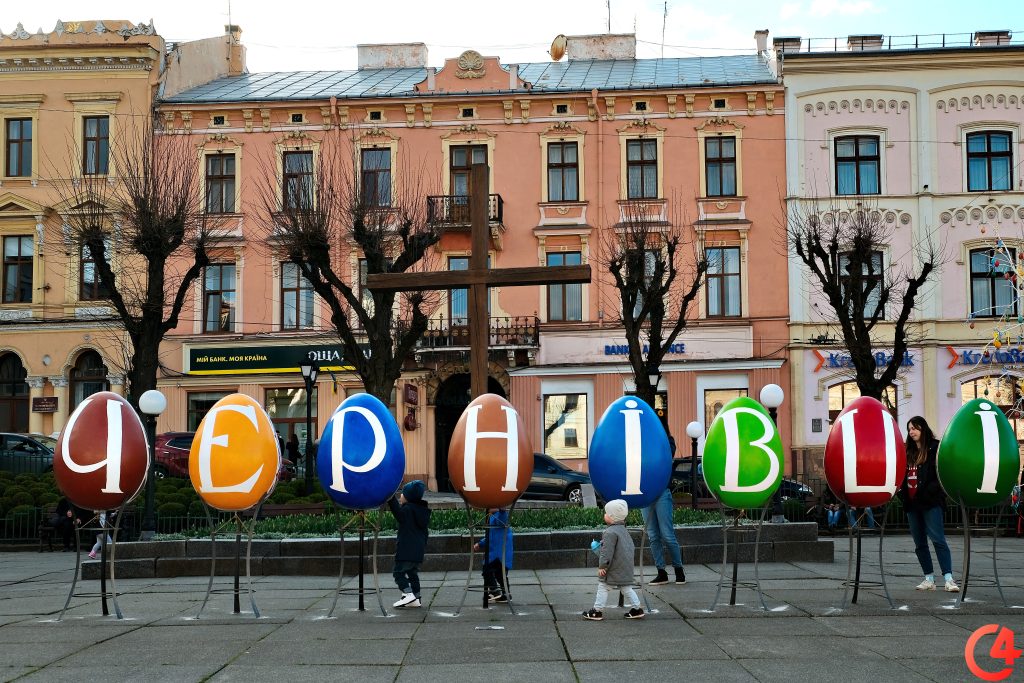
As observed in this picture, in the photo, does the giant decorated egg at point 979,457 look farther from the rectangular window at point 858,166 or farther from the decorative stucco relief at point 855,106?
the decorative stucco relief at point 855,106

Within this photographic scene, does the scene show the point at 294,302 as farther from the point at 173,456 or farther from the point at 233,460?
the point at 233,460

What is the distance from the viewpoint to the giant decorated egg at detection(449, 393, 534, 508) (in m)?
11.6

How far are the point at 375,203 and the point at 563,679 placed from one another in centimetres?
1844

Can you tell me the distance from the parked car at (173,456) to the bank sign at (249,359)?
5624 mm

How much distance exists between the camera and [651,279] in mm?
29594

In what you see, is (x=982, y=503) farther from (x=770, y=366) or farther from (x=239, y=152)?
(x=239, y=152)

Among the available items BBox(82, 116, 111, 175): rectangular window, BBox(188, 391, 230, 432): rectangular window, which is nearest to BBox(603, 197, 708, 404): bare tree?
BBox(188, 391, 230, 432): rectangular window

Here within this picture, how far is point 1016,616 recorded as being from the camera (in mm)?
11258

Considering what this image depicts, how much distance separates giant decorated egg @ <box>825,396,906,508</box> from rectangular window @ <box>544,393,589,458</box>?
2448 centimetres

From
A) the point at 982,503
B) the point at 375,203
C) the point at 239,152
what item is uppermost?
the point at 239,152

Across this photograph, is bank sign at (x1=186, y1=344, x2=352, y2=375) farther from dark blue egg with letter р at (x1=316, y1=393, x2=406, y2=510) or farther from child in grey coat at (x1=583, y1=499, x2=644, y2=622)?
→ child in grey coat at (x1=583, y1=499, x2=644, y2=622)

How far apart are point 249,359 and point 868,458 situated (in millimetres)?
28211

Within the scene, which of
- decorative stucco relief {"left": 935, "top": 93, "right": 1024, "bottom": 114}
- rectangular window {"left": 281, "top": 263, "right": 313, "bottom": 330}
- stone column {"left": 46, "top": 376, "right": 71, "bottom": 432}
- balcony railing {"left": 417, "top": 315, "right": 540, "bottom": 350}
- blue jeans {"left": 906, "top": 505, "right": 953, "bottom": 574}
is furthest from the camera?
rectangular window {"left": 281, "top": 263, "right": 313, "bottom": 330}

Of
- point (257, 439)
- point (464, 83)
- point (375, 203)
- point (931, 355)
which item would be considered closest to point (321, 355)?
point (464, 83)
